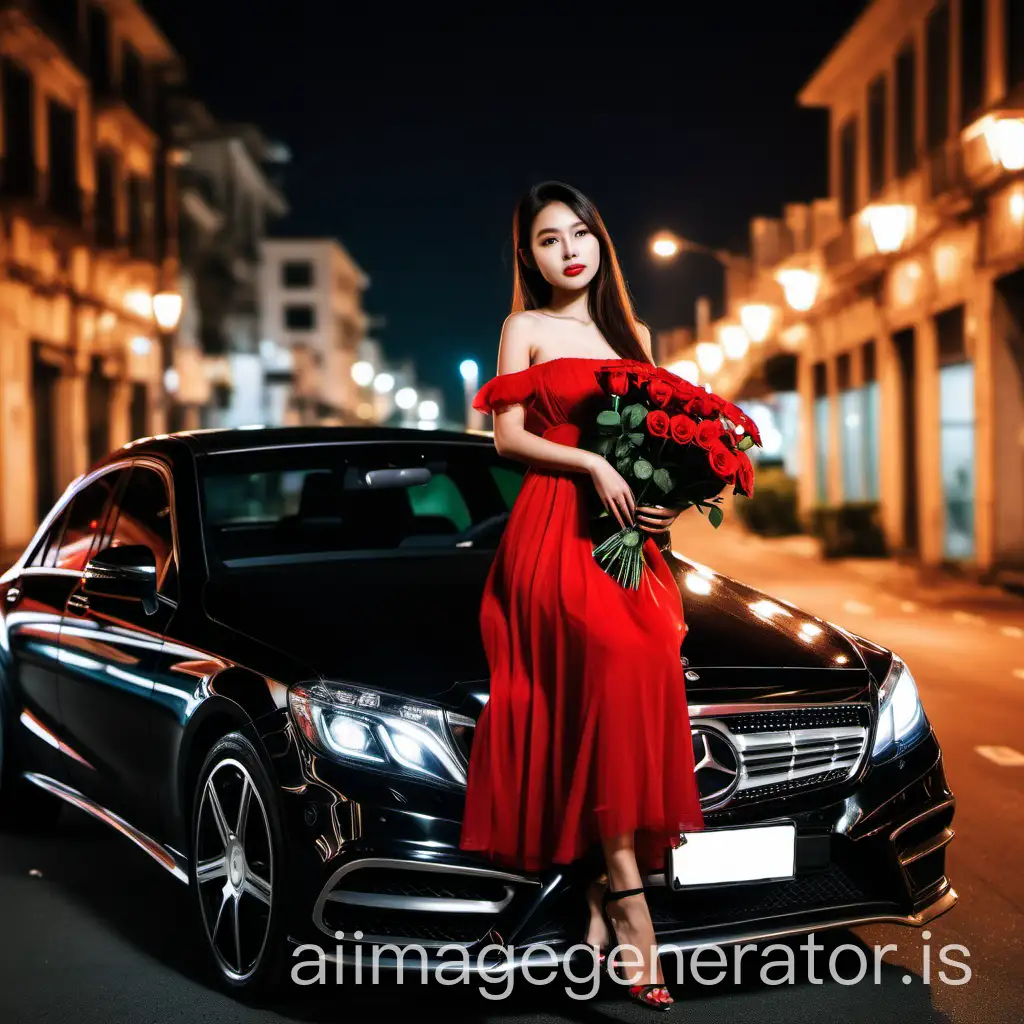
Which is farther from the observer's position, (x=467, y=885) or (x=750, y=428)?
(x=750, y=428)

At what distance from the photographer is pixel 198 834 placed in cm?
428

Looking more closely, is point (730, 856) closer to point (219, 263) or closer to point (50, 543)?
point (50, 543)

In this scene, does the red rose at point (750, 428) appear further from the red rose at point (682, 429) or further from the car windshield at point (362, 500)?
the car windshield at point (362, 500)

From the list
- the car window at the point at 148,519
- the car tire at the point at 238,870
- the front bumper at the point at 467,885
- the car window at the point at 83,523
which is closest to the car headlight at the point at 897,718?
the front bumper at the point at 467,885

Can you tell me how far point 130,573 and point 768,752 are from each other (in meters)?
2.16

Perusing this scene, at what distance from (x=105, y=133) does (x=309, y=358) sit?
59218 millimetres

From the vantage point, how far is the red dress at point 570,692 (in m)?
3.64

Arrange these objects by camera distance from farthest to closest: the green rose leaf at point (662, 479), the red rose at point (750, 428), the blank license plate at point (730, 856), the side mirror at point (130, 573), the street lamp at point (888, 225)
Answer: the street lamp at point (888, 225)
the side mirror at point (130, 573)
the red rose at point (750, 428)
the green rose leaf at point (662, 479)
the blank license plate at point (730, 856)

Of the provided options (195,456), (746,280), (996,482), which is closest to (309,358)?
(746,280)

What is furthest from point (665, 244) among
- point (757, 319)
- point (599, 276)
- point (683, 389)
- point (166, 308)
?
point (683, 389)

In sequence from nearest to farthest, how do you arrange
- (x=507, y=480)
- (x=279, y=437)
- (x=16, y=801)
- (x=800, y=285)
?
(x=279, y=437), (x=507, y=480), (x=16, y=801), (x=800, y=285)

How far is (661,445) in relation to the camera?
3.81 m

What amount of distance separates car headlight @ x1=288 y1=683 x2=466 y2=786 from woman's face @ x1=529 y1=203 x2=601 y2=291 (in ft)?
4.03

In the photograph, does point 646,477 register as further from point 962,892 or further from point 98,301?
point 98,301
